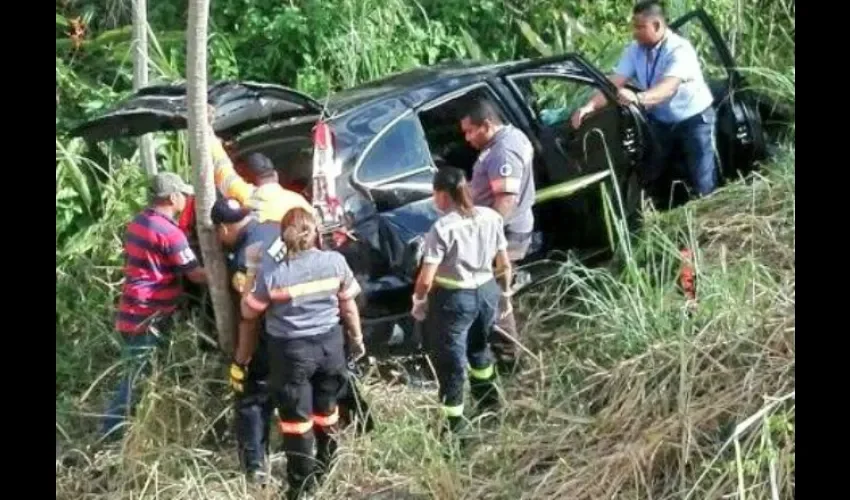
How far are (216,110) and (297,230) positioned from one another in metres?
0.98

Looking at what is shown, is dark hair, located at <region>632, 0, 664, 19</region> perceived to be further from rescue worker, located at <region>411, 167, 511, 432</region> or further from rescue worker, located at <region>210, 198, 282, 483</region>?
rescue worker, located at <region>210, 198, 282, 483</region>

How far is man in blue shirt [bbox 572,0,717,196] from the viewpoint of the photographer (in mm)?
7832

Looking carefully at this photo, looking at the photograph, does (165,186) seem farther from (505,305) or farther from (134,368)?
(505,305)

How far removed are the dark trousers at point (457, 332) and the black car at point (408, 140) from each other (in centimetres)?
39

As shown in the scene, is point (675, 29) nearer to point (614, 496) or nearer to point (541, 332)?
point (541, 332)

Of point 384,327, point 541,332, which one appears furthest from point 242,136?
point 541,332

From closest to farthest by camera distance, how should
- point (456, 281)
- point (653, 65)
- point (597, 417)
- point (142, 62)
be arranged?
point (597, 417)
point (456, 281)
point (653, 65)
point (142, 62)

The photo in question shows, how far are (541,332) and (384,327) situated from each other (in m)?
0.90

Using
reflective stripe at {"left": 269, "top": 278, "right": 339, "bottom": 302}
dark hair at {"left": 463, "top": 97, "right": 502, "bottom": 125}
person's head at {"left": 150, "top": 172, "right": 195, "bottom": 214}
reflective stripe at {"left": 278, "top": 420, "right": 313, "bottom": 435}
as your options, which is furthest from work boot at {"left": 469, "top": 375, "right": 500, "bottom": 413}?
person's head at {"left": 150, "top": 172, "right": 195, "bottom": 214}

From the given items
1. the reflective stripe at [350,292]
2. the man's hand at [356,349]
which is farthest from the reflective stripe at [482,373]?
the reflective stripe at [350,292]

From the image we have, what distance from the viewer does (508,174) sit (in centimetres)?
664

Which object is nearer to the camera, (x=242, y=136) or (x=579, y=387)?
(x=579, y=387)

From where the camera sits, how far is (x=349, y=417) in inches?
255

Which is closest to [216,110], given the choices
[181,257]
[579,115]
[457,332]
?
[181,257]
